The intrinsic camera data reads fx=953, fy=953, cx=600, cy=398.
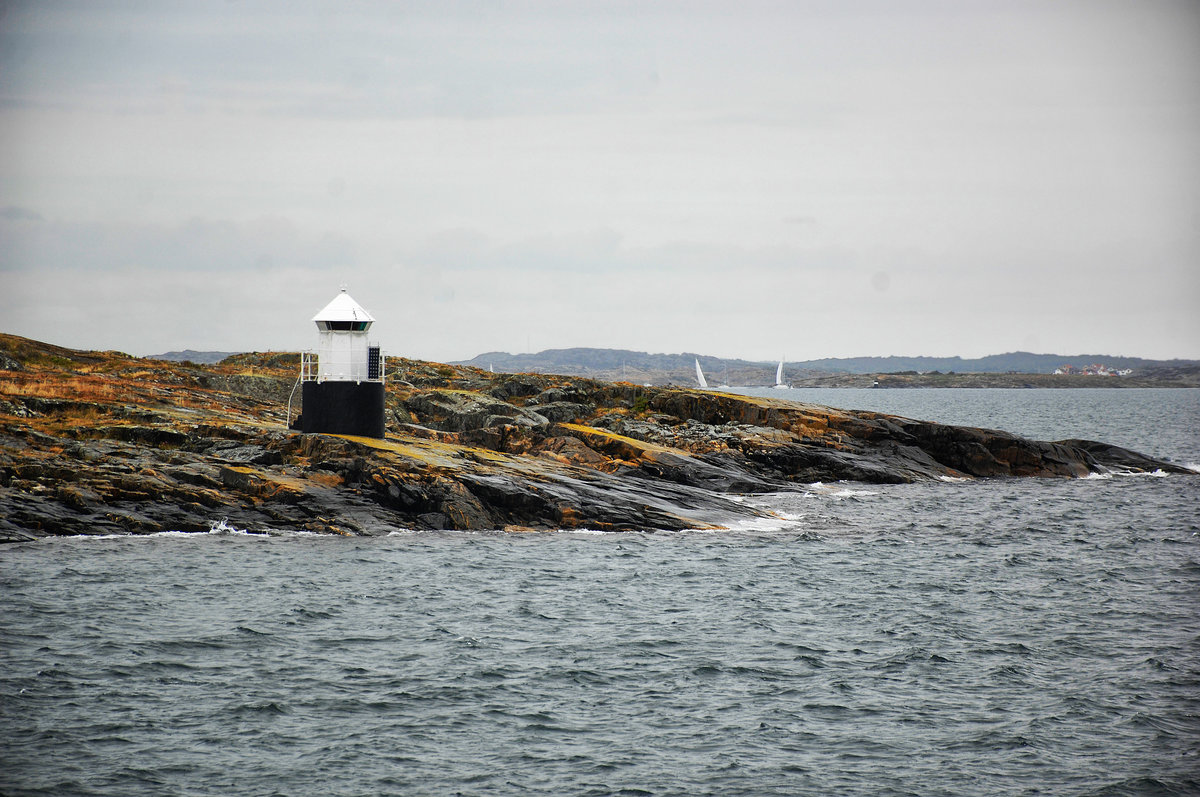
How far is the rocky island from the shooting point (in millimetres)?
32562

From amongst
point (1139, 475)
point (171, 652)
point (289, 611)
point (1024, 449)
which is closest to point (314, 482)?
point (289, 611)

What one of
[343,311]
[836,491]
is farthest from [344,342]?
[836,491]

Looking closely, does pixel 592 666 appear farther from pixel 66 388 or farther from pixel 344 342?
pixel 66 388

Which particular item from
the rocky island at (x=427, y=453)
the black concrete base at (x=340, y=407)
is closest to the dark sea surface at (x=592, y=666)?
the rocky island at (x=427, y=453)

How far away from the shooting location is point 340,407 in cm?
3734

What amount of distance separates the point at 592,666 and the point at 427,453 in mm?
18653

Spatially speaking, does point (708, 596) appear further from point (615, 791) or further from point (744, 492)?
point (744, 492)

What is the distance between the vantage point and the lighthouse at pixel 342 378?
36.9 metres

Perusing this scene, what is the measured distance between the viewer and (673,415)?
2256 inches

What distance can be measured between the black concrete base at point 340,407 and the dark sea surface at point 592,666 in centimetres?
656

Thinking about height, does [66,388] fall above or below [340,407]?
above

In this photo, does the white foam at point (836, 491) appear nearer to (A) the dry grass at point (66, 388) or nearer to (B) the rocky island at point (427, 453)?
(B) the rocky island at point (427, 453)

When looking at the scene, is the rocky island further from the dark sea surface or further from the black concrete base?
the dark sea surface

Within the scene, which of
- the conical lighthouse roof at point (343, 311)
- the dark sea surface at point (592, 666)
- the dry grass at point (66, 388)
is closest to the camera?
the dark sea surface at point (592, 666)
